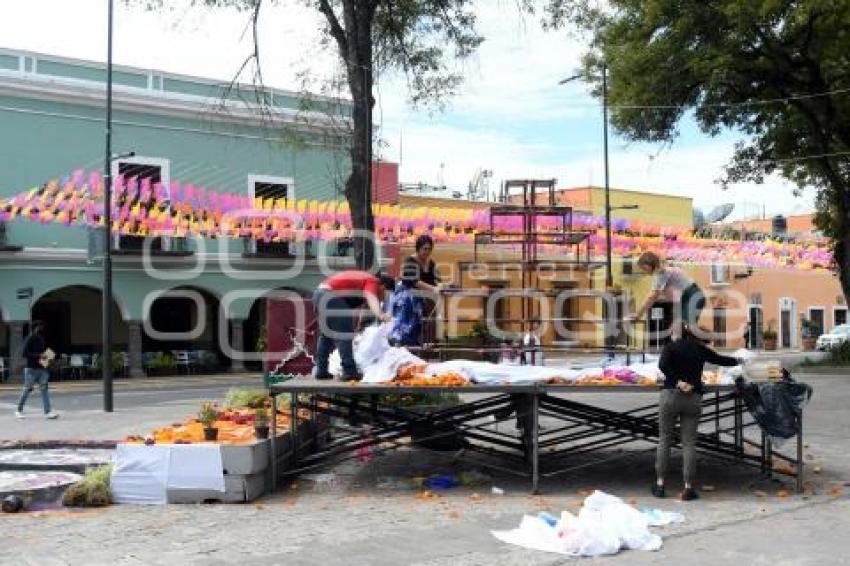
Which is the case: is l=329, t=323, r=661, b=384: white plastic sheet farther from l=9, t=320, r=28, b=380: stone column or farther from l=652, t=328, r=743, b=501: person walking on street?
l=9, t=320, r=28, b=380: stone column

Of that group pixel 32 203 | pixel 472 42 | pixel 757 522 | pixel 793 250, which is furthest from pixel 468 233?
pixel 757 522

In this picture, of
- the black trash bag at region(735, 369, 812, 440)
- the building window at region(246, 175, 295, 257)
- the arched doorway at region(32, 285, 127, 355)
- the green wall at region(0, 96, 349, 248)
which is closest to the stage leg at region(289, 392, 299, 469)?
the black trash bag at region(735, 369, 812, 440)

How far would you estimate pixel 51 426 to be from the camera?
16.4m

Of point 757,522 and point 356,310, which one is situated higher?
point 356,310

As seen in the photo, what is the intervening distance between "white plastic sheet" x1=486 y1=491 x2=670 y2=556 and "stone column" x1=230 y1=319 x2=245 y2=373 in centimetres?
2782

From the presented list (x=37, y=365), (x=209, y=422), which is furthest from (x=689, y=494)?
(x=37, y=365)

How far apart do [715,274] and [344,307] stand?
136ft

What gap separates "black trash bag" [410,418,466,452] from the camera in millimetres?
10297

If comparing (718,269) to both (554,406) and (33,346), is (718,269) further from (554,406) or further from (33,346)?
(554,406)

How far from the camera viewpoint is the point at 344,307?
32.3ft

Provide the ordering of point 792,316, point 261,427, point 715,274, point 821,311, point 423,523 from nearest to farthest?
point 423,523 < point 261,427 < point 715,274 < point 792,316 < point 821,311

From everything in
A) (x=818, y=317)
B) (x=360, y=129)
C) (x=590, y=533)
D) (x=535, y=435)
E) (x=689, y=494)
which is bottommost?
(x=689, y=494)

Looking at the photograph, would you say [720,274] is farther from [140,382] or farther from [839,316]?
[140,382]

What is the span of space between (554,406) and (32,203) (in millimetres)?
21994
